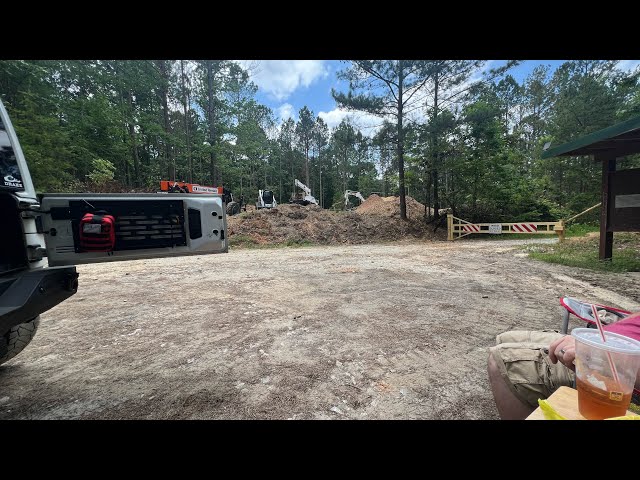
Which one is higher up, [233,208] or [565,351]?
[233,208]

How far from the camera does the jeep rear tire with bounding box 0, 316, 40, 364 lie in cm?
218

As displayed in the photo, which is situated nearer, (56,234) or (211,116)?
(56,234)

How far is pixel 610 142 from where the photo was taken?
5891 mm

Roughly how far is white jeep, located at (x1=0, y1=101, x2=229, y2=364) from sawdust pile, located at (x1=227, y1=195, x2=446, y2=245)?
32.5 feet

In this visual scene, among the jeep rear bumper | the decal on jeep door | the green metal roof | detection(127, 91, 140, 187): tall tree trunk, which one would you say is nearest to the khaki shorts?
the jeep rear bumper

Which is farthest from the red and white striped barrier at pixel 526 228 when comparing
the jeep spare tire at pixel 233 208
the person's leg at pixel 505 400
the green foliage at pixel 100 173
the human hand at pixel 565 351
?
the green foliage at pixel 100 173

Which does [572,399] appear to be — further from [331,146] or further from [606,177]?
[331,146]

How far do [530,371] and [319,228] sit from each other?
1308cm

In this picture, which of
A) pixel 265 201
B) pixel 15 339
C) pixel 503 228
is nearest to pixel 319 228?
pixel 265 201

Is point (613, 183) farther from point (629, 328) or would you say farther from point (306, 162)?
point (306, 162)

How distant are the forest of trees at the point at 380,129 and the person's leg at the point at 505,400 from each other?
37.9 feet

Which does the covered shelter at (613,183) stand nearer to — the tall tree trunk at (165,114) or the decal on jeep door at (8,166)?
the decal on jeep door at (8,166)

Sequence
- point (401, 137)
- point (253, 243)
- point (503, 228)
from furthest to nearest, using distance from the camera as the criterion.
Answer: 1. point (401, 137)
2. point (503, 228)
3. point (253, 243)

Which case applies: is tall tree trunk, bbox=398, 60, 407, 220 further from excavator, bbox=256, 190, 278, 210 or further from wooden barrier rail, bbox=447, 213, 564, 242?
excavator, bbox=256, 190, 278, 210
